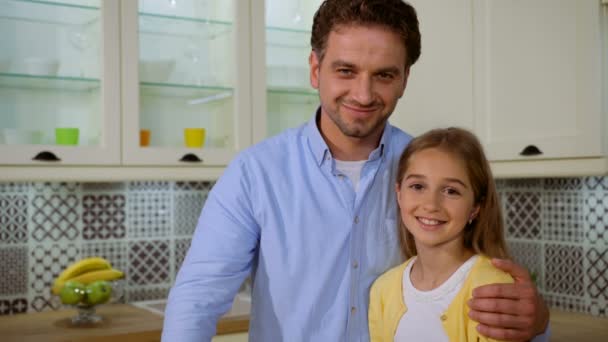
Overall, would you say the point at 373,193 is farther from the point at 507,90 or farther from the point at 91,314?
the point at 91,314

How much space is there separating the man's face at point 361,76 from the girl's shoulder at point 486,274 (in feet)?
1.15

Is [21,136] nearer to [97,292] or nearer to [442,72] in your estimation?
[97,292]

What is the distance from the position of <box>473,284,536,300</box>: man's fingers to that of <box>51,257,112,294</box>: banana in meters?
1.64

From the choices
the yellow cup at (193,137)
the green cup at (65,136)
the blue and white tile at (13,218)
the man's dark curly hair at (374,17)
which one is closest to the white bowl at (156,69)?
the yellow cup at (193,137)

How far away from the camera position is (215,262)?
4.94ft

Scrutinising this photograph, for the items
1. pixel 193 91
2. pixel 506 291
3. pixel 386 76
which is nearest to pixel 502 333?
pixel 506 291

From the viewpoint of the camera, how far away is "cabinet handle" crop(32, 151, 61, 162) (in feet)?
7.95

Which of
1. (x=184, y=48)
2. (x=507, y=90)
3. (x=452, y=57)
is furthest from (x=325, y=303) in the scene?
(x=184, y=48)

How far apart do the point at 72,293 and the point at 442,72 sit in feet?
4.82

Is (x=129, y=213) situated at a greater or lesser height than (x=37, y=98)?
lesser

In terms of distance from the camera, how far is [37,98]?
99.3 inches

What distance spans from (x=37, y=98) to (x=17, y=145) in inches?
8.2

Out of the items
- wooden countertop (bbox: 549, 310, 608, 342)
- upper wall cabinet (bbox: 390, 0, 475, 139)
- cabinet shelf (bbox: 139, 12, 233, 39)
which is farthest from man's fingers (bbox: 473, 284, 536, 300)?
cabinet shelf (bbox: 139, 12, 233, 39)

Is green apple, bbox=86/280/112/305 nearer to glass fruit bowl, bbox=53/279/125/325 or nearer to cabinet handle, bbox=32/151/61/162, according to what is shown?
glass fruit bowl, bbox=53/279/125/325
